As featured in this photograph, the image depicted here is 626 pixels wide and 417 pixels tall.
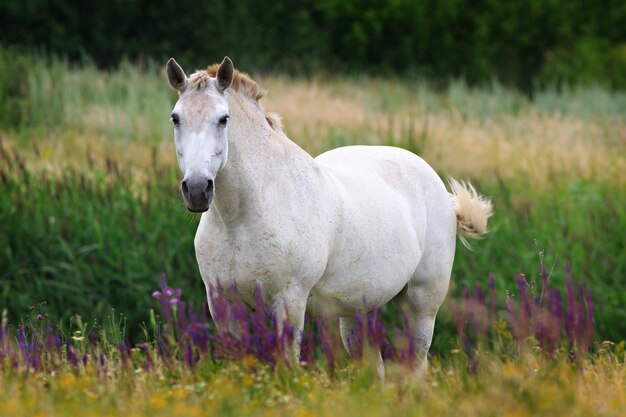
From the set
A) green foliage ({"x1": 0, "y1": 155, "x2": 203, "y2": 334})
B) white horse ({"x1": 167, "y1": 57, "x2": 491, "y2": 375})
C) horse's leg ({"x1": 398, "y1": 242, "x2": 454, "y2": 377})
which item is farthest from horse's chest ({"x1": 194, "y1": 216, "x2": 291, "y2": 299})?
green foliage ({"x1": 0, "y1": 155, "x2": 203, "y2": 334})

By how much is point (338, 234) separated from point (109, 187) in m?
5.48

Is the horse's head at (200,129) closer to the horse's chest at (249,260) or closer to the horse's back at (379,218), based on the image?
the horse's chest at (249,260)

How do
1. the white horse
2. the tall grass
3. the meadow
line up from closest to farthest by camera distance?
the meadow < the white horse < the tall grass

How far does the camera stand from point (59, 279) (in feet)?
33.6

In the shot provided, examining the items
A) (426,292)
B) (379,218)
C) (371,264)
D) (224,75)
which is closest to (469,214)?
(426,292)

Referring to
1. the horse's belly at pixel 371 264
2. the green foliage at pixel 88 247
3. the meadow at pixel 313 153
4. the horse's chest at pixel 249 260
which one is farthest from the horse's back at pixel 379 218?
the green foliage at pixel 88 247

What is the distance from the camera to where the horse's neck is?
5.61m

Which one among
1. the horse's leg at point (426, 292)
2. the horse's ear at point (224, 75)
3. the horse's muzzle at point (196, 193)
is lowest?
the horse's leg at point (426, 292)

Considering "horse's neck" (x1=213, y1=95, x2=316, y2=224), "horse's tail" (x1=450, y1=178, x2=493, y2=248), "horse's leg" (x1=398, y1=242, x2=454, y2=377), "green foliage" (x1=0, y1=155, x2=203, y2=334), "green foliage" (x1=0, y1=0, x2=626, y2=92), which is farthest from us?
"green foliage" (x1=0, y1=0, x2=626, y2=92)

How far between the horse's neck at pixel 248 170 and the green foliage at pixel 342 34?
47.4 feet

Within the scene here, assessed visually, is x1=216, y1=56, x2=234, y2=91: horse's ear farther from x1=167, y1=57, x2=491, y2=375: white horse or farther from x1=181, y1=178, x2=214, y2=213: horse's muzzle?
x1=181, y1=178, x2=214, y2=213: horse's muzzle

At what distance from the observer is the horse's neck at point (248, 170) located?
5.61 metres

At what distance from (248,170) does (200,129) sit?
19.2 inches

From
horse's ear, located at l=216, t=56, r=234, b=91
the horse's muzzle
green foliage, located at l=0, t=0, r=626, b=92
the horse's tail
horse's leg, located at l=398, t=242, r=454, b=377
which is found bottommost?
horse's leg, located at l=398, t=242, r=454, b=377
